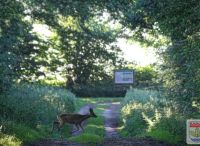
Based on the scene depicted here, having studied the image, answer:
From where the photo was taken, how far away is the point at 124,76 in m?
48.9

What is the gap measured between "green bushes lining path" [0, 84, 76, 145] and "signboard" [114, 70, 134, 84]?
21.6 metres

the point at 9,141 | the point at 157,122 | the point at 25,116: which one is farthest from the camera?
the point at 25,116

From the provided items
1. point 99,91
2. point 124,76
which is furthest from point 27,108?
point 99,91

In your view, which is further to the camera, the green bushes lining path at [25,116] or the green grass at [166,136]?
the green grass at [166,136]

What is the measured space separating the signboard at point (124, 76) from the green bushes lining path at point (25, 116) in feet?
70.9

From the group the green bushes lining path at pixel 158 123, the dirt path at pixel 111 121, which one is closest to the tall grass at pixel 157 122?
the green bushes lining path at pixel 158 123

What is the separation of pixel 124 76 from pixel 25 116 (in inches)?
1150

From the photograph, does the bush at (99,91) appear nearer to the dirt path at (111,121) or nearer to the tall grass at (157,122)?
the dirt path at (111,121)

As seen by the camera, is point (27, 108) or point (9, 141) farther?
point (27, 108)

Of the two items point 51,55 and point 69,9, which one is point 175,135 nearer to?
point 69,9

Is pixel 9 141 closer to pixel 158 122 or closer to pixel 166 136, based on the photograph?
pixel 166 136

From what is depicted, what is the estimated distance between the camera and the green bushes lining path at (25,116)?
16391mm

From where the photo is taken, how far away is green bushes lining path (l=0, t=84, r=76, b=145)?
645 inches

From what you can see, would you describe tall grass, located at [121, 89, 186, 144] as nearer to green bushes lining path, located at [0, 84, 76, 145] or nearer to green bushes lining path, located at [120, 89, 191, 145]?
green bushes lining path, located at [120, 89, 191, 145]
